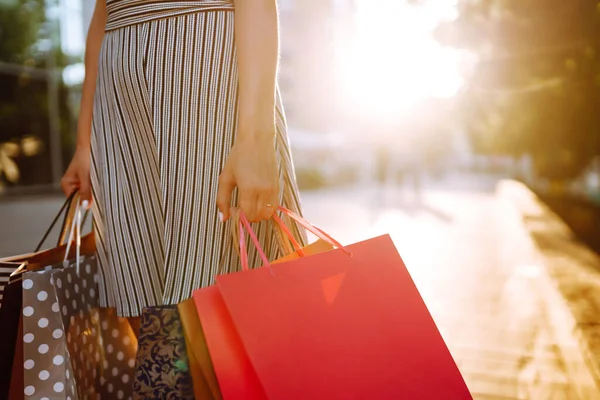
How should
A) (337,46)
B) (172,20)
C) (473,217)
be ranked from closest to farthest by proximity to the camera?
(172,20)
(473,217)
(337,46)

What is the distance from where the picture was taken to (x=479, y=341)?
13.7ft

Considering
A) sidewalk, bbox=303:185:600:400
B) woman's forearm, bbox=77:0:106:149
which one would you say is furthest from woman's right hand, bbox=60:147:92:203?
sidewalk, bbox=303:185:600:400

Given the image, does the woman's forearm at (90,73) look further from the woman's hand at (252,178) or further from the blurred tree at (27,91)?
the blurred tree at (27,91)

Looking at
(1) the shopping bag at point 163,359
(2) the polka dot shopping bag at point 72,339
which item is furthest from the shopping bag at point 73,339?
(1) the shopping bag at point 163,359

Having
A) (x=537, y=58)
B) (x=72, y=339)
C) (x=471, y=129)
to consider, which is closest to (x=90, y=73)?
(x=72, y=339)

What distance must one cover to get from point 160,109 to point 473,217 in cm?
1296

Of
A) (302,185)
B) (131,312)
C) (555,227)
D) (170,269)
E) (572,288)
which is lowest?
(302,185)

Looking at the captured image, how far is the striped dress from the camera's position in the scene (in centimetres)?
161

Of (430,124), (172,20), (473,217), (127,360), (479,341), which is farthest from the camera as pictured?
(430,124)

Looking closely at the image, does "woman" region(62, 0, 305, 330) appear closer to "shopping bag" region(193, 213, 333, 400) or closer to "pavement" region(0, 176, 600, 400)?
"shopping bag" region(193, 213, 333, 400)

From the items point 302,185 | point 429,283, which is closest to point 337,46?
point 302,185

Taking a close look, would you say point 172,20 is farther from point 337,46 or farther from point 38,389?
point 337,46

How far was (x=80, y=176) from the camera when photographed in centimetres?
193

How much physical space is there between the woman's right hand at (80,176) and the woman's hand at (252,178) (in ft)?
1.91
